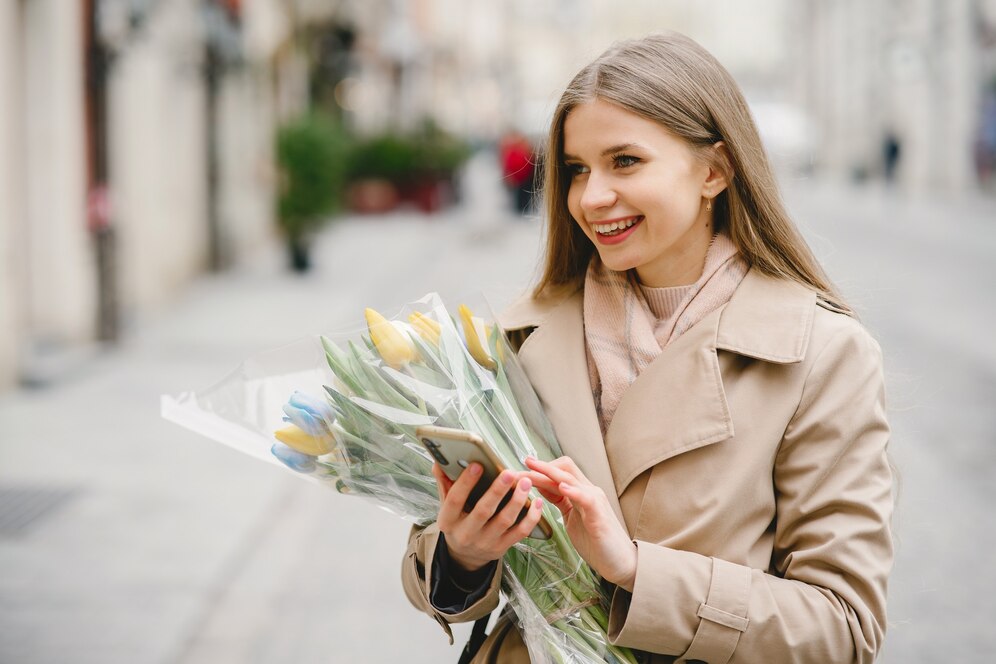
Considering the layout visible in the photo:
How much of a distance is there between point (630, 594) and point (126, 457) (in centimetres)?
560

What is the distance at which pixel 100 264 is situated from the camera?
9656 mm

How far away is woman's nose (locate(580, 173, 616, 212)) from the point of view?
177 cm

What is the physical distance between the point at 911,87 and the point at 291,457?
115ft

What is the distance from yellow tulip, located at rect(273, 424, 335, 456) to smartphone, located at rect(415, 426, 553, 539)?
0.84 feet

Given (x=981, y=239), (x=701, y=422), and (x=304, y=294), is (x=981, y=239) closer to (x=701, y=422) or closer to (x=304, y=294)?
(x=304, y=294)

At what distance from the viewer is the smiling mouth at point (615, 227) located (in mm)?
1809

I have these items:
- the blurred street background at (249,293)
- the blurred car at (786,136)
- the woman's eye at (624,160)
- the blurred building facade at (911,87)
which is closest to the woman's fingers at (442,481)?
the woman's eye at (624,160)

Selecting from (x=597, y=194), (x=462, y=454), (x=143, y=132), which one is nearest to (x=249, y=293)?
(x=143, y=132)

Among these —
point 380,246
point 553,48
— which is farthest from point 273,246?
point 553,48

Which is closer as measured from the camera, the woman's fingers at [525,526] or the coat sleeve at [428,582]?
the woman's fingers at [525,526]

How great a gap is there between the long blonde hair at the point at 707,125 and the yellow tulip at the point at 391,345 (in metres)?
0.47

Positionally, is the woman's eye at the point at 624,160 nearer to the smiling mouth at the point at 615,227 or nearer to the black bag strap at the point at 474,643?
the smiling mouth at the point at 615,227

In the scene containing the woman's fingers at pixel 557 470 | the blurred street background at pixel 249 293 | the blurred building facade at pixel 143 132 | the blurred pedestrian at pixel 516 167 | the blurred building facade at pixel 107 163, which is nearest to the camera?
the woman's fingers at pixel 557 470

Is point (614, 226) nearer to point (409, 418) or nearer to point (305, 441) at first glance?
point (409, 418)
